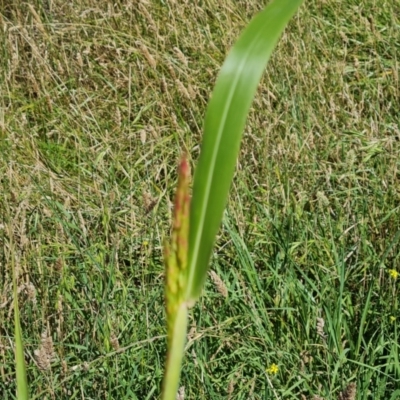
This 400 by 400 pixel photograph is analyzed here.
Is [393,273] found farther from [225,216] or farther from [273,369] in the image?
[225,216]

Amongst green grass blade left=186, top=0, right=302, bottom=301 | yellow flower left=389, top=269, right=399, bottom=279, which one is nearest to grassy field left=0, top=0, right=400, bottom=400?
yellow flower left=389, top=269, right=399, bottom=279

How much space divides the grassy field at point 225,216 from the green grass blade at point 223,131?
696 millimetres

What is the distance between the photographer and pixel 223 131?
0.38m

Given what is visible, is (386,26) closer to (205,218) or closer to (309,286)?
(309,286)

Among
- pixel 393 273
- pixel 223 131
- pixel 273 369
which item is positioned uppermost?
pixel 223 131

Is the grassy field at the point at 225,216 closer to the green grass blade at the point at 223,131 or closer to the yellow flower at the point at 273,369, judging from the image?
the yellow flower at the point at 273,369

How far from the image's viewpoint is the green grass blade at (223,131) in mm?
358

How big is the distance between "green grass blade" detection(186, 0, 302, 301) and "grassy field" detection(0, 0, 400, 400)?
2.28 feet

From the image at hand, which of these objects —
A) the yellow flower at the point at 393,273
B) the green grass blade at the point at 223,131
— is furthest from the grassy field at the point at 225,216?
the green grass blade at the point at 223,131

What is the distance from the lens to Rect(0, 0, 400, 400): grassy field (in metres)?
1.46

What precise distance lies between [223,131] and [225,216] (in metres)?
1.53

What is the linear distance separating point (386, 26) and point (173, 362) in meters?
2.77

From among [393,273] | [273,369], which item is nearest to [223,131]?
[273,369]

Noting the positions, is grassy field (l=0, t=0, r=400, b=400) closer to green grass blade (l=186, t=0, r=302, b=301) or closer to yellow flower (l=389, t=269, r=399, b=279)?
yellow flower (l=389, t=269, r=399, b=279)
